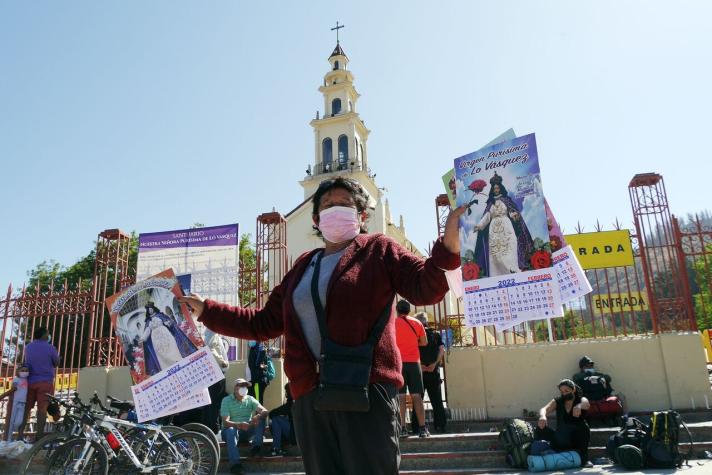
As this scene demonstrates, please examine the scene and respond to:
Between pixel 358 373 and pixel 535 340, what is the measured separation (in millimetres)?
7424

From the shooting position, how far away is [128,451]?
614 centimetres

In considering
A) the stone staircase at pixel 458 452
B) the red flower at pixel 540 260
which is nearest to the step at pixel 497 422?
the stone staircase at pixel 458 452

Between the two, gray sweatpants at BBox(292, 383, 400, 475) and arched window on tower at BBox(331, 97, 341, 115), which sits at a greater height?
arched window on tower at BBox(331, 97, 341, 115)

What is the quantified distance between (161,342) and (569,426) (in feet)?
16.6

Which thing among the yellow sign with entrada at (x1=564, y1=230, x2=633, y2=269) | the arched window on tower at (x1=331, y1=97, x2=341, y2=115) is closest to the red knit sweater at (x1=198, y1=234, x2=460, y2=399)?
the yellow sign with entrada at (x1=564, y1=230, x2=633, y2=269)

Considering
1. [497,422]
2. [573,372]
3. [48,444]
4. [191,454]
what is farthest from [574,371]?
[48,444]

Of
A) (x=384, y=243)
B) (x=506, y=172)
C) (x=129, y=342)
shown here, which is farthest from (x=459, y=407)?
(x=384, y=243)

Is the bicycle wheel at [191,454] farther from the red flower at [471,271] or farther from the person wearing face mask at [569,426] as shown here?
the person wearing face mask at [569,426]

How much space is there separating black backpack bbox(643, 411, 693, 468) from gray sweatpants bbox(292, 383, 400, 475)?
5381mm

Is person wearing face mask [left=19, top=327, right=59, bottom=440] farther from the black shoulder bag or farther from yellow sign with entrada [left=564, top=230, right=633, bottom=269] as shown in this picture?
yellow sign with entrada [left=564, top=230, right=633, bottom=269]

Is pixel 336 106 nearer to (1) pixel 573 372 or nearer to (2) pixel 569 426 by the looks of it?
(1) pixel 573 372

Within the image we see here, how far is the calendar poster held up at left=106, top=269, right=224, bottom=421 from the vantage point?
→ 331 centimetres

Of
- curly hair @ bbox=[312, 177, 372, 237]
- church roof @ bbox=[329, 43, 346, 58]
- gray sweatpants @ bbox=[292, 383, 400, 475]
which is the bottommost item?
gray sweatpants @ bbox=[292, 383, 400, 475]

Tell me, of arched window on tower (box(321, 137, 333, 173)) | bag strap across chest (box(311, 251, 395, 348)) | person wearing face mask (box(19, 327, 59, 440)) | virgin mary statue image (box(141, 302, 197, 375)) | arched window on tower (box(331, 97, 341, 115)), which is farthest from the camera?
arched window on tower (box(331, 97, 341, 115))
